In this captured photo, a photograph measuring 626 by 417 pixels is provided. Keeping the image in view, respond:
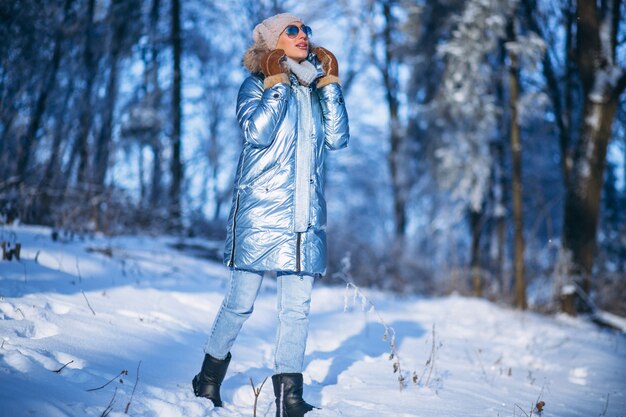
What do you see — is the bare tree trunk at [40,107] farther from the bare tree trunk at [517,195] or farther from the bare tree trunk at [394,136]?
the bare tree trunk at [394,136]

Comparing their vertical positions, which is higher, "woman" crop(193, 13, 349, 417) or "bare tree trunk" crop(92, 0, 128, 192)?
"bare tree trunk" crop(92, 0, 128, 192)


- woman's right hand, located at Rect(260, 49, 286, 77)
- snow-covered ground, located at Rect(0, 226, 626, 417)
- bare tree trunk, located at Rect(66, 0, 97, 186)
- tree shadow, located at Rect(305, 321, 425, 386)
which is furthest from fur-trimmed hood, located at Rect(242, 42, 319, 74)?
bare tree trunk, located at Rect(66, 0, 97, 186)

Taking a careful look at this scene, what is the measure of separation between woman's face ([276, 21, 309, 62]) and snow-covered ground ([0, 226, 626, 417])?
4.41 ft

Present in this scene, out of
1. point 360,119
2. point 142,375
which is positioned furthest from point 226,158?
point 142,375

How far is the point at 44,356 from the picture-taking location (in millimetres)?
2121

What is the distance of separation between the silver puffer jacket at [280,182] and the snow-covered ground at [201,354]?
1.65 feet

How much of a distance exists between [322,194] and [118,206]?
6.20 m

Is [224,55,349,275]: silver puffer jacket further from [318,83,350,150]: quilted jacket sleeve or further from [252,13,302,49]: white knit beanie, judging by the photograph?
[252,13,302,49]: white knit beanie

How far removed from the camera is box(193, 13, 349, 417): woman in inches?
87.3

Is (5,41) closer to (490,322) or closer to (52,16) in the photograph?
(52,16)

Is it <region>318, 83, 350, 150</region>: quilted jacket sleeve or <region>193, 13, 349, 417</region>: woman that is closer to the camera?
<region>193, 13, 349, 417</region>: woman

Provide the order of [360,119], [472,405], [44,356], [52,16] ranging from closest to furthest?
[44,356], [472,405], [52,16], [360,119]

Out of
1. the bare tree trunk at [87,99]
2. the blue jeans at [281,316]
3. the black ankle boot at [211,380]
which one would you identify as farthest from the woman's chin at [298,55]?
the bare tree trunk at [87,99]

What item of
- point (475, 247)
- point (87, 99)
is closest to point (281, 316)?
point (87, 99)
